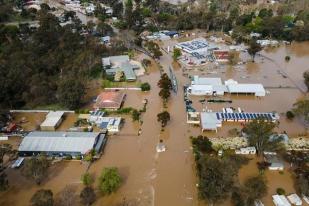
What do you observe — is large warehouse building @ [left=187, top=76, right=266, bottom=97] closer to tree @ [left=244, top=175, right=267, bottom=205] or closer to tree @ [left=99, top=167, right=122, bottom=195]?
tree @ [left=244, top=175, right=267, bottom=205]

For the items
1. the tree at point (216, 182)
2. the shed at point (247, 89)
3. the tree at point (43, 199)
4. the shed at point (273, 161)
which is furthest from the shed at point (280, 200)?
the shed at point (247, 89)

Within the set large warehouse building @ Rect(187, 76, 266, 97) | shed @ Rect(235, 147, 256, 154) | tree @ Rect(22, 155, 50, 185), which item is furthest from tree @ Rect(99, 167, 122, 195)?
large warehouse building @ Rect(187, 76, 266, 97)

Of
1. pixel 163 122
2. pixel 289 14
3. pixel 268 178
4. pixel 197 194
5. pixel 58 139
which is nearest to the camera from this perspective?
pixel 197 194

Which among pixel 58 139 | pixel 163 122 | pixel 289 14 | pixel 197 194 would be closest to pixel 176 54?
pixel 163 122

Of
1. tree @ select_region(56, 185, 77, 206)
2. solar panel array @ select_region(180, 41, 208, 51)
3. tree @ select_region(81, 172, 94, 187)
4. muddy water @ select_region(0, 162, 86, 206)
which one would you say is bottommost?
muddy water @ select_region(0, 162, 86, 206)

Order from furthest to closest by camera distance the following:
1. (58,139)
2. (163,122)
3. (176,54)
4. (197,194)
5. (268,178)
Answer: (176,54), (163,122), (58,139), (268,178), (197,194)

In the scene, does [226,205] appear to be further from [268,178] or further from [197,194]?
[268,178]

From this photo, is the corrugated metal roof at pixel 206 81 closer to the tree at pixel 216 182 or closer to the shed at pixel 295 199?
the shed at pixel 295 199
